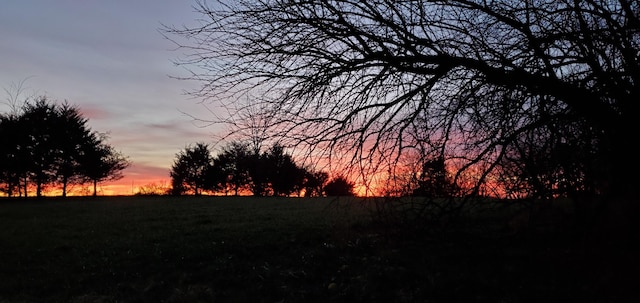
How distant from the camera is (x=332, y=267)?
9188mm

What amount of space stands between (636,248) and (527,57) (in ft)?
11.8

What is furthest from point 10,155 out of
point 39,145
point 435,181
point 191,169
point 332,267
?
point 435,181

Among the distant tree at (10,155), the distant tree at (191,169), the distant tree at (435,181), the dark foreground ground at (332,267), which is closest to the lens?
the distant tree at (435,181)

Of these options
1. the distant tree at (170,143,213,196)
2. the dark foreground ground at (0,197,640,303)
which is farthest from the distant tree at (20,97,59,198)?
the dark foreground ground at (0,197,640,303)

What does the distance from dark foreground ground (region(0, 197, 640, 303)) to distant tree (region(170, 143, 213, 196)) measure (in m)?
47.6

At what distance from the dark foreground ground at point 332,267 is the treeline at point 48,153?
3272 centimetres

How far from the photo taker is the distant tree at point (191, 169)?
6063cm

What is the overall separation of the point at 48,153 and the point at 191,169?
20295mm

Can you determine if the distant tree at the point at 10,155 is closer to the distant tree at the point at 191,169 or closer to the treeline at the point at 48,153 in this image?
the treeline at the point at 48,153

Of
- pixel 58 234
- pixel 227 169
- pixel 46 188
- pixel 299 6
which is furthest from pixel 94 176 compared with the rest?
pixel 299 6

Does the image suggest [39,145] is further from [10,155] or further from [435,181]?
[435,181]

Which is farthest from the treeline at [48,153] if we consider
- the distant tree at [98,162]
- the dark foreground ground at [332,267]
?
the dark foreground ground at [332,267]

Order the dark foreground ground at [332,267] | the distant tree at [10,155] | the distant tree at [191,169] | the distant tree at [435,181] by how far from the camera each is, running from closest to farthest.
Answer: the distant tree at [435,181] → the dark foreground ground at [332,267] → the distant tree at [10,155] → the distant tree at [191,169]

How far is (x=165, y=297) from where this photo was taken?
832 cm
